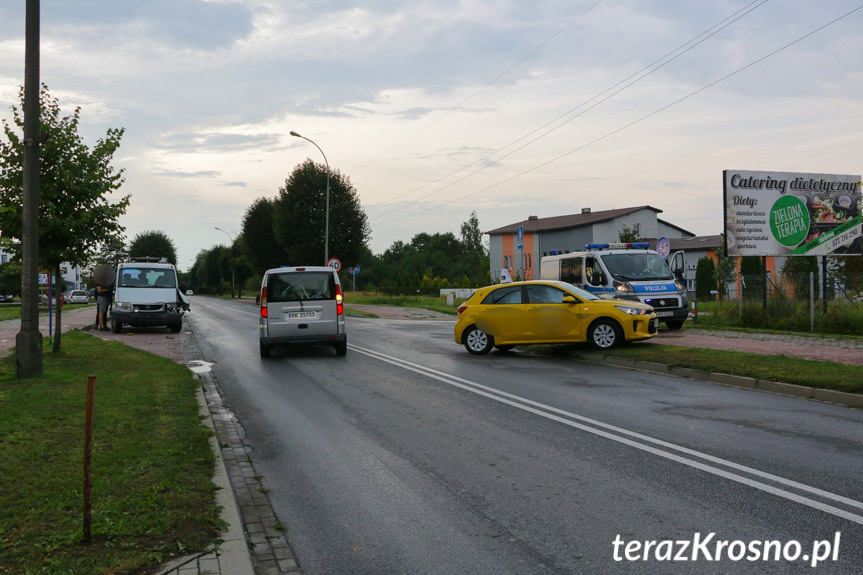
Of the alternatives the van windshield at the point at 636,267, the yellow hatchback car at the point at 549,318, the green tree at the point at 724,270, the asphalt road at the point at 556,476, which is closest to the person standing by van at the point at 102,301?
the yellow hatchback car at the point at 549,318

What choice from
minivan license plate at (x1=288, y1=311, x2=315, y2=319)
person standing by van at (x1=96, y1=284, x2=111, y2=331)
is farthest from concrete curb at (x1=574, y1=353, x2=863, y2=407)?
person standing by van at (x1=96, y1=284, x2=111, y2=331)

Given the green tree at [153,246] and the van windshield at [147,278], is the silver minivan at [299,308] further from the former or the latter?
the green tree at [153,246]

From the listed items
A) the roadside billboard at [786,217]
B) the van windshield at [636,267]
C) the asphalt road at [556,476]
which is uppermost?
the roadside billboard at [786,217]

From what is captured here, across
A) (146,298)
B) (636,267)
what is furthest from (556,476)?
(146,298)

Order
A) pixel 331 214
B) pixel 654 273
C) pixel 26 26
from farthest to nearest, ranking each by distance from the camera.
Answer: pixel 331 214 → pixel 654 273 → pixel 26 26

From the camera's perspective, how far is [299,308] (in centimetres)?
1562

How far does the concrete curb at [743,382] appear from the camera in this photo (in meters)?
9.62

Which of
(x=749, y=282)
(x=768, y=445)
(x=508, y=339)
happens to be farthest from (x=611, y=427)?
(x=749, y=282)

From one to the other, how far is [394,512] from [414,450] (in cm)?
186

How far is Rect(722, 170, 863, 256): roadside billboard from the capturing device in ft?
70.6

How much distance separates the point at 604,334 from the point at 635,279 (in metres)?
5.32

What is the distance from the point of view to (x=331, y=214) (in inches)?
2306

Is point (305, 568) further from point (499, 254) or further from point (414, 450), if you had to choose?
point (499, 254)

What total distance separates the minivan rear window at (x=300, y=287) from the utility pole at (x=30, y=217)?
17.1 ft
